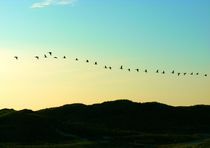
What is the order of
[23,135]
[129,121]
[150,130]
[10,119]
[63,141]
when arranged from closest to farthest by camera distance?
[63,141] → [23,135] → [10,119] → [150,130] → [129,121]

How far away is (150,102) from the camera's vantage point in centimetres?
14438

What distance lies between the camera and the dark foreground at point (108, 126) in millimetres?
87625

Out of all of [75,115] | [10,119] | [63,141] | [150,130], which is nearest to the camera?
[63,141]

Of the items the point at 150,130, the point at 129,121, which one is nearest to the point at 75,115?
the point at 129,121

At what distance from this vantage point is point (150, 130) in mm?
116938

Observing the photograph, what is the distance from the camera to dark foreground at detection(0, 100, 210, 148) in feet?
287

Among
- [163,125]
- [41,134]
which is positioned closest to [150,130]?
[163,125]

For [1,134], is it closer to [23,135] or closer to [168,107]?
[23,135]

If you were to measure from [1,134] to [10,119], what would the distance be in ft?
36.4

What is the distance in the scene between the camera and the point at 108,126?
4702 inches

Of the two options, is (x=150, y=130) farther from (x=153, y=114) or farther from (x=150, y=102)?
(x=150, y=102)

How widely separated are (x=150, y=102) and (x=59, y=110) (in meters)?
20.1

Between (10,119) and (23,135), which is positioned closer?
(23,135)

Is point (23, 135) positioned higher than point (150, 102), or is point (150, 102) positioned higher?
point (150, 102)
